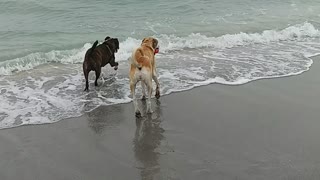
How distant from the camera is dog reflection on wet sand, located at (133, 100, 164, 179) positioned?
522 centimetres

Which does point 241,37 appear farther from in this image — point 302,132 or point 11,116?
point 11,116

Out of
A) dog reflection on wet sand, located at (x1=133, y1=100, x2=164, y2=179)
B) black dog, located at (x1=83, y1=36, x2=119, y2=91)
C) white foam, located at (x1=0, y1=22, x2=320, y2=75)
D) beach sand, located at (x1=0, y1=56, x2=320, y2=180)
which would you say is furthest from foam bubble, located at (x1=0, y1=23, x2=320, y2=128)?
dog reflection on wet sand, located at (x1=133, y1=100, x2=164, y2=179)

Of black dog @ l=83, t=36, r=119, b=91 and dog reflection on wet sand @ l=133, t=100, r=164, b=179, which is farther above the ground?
black dog @ l=83, t=36, r=119, b=91

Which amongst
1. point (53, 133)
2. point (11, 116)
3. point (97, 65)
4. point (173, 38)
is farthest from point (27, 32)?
point (53, 133)

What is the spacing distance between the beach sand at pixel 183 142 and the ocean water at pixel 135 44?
70 centimetres

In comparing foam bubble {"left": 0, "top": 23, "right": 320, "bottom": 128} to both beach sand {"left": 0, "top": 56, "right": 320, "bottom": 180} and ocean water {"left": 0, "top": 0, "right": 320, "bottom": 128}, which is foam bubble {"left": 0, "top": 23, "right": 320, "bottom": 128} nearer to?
ocean water {"left": 0, "top": 0, "right": 320, "bottom": 128}

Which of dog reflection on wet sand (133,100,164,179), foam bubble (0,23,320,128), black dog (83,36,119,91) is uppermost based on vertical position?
black dog (83,36,119,91)

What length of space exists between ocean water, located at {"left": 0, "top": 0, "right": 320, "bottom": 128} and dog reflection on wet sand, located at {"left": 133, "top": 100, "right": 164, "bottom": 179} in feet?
3.57

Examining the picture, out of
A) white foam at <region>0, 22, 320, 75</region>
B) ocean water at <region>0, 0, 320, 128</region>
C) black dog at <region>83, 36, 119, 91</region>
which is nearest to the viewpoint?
ocean water at <region>0, 0, 320, 128</region>

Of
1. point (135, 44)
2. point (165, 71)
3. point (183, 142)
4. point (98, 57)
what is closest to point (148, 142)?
point (183, 142)

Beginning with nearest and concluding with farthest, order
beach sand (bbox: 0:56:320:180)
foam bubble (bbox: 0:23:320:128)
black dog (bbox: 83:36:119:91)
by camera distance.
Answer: beach sand (bbox: 0:56:320:180)
foam bubble (bbox: 0:23:320:128)
black dog (bbox: 83:36:119:91)

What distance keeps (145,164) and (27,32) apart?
33.2 feet

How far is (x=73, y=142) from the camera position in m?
5.97

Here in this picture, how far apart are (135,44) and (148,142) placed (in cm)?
677
